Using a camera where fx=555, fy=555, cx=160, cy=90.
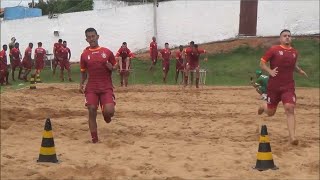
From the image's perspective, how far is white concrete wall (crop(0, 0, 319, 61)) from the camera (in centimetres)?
3247

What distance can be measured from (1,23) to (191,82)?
16.8m

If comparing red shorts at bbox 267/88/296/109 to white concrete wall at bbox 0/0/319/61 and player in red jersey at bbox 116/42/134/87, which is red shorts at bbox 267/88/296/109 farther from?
white concrete wall at bbox 0/0/319/61

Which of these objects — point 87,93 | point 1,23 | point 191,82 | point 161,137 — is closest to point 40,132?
point 87,93

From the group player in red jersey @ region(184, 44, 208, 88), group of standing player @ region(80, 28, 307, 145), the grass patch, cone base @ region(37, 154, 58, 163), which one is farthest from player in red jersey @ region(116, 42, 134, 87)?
cone base @ region(37, 154, 58, 163)

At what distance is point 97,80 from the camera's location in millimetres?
9406

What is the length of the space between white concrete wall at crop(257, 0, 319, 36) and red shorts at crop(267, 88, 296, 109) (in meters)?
23.0

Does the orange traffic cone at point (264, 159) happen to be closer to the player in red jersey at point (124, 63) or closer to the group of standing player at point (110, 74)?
the group of standing player at point (110, 74)

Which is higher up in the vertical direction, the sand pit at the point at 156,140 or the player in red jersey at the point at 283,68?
the player in red jersey at the point at 283,68

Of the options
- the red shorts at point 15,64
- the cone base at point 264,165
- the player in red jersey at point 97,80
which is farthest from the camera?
the red shorts at point 15,64

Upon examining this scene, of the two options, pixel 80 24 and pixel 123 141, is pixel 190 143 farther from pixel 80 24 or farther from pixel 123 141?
pixel 80 24

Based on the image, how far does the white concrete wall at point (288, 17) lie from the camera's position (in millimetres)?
32406

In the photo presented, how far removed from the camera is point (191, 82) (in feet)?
73.4

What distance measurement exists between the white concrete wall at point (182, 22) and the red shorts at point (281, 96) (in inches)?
903

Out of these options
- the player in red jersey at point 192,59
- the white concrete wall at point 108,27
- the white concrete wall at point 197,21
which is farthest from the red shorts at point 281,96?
the white concrete wall at point 108,27
